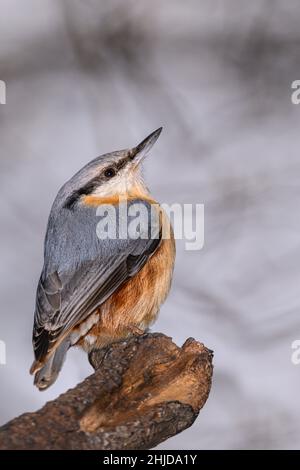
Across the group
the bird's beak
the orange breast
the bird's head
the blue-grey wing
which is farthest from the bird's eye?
the orange breast

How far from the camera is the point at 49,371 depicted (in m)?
3.75

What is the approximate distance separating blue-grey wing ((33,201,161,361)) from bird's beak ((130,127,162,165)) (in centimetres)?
42

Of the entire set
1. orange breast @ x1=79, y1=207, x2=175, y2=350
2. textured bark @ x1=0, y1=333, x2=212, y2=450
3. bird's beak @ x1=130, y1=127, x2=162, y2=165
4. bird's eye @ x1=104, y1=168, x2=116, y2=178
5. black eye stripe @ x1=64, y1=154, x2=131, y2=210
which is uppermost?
bird's beak @ x1=130, y1=127, x2=162, y2=165

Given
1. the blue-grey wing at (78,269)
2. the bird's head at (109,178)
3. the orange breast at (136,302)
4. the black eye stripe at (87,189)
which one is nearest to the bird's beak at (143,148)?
the bird's head at (109,178)

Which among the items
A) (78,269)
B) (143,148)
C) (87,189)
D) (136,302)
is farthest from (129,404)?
(143,148)

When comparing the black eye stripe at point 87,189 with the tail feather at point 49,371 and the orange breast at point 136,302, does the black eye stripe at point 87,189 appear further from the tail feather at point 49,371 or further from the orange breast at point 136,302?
the tail feather at point 49,371

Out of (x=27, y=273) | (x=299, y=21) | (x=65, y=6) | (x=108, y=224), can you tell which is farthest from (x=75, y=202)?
(x=299, y=21)

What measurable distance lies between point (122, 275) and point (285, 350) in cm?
141

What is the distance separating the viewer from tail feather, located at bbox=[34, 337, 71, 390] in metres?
3.73

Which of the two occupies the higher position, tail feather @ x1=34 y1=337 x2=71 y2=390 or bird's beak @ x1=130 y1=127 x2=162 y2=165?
bird's beak @ x1=130 y1=127 x2=162 y2=165

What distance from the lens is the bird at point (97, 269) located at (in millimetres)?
3889

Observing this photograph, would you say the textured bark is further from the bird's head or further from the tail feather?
the bird's head

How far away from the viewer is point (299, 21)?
5.38m

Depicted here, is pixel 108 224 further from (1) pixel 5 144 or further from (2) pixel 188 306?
(1) pixel 5 144
